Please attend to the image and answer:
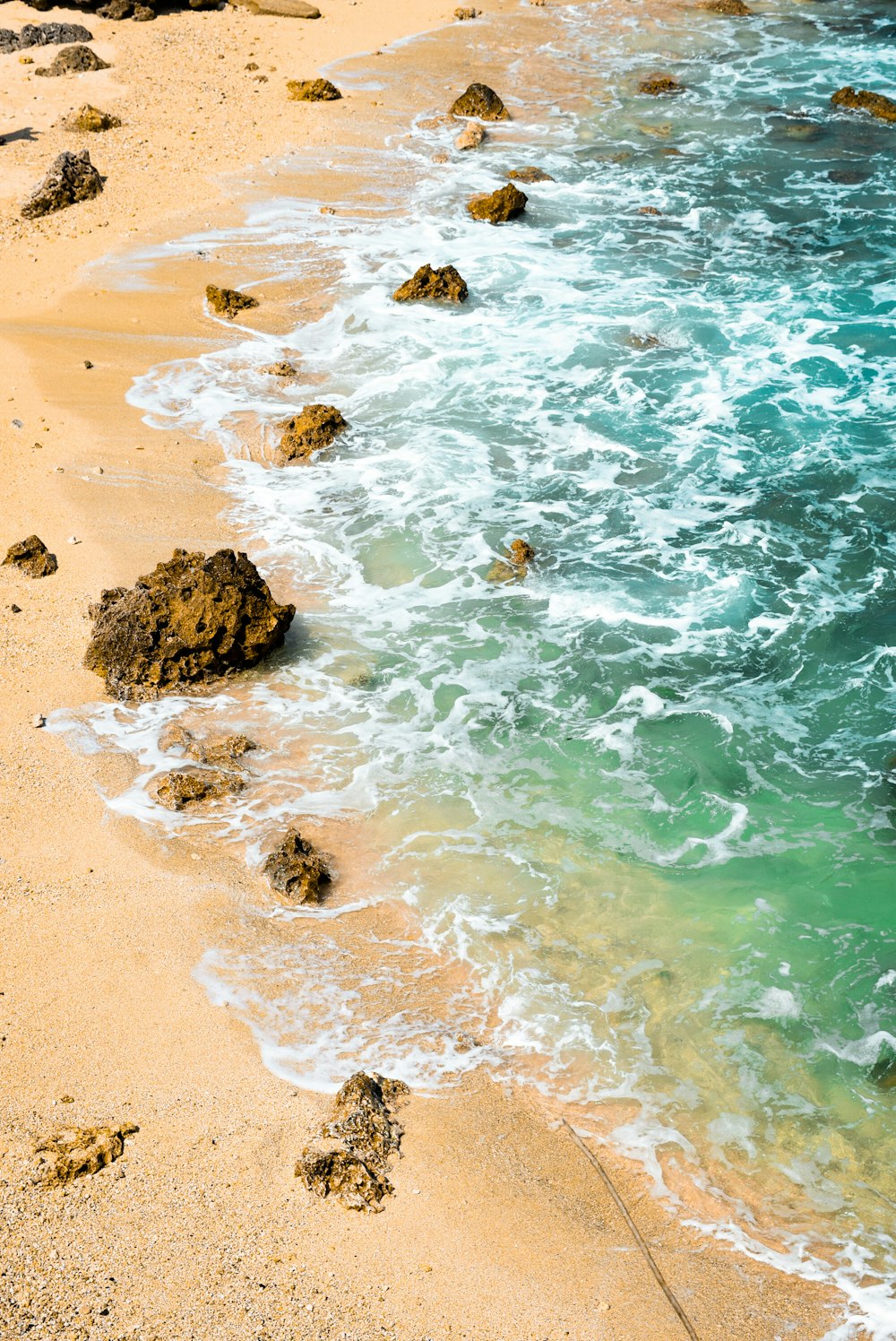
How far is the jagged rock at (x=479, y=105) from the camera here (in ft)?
63.9

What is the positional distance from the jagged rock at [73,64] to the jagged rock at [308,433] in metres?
11.4

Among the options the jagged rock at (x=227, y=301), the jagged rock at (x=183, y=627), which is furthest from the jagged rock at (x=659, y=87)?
the jagged rock at (x=183, y=627)

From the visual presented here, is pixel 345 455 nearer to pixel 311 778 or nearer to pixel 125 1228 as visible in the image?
pixel 311 778

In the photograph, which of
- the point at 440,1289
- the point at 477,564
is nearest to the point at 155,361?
the point at 477,564

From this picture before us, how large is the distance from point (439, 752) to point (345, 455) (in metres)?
4.59

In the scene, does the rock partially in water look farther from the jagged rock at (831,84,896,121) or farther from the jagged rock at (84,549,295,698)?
the jagged rock at (831,84,896,121)

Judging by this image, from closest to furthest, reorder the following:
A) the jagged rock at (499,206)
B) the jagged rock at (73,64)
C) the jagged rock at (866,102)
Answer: the jagged rock at (499,206) → the jagged rock at (73,64) → the jagged rock at (866,102)

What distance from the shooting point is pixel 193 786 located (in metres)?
8.08

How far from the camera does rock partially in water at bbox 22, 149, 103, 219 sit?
1570 centimetres

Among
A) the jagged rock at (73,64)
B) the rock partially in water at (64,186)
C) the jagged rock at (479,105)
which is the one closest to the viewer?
the rock partially in water at (64,186)

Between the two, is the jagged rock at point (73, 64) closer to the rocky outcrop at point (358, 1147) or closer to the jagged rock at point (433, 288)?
the jagged rock at point (433, 288)

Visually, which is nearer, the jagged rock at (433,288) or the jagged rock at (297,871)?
the jagged rock at (297,871)

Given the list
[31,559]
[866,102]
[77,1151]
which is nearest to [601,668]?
[31,559]

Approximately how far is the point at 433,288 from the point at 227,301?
268cm
